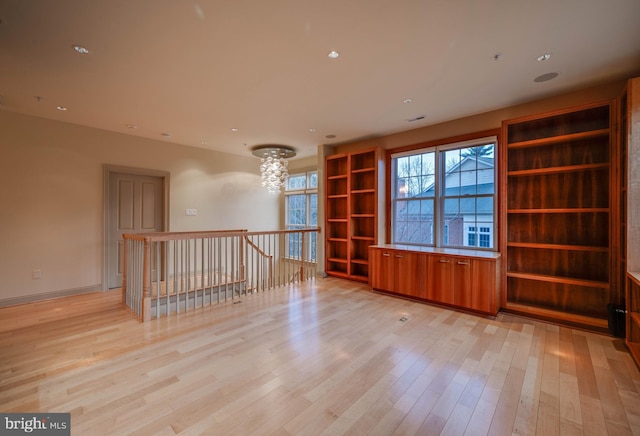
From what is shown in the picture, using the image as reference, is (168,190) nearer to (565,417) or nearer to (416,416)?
(416,416)

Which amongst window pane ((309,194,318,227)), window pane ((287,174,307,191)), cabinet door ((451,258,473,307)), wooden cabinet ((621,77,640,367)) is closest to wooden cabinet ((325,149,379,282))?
window pane ((309,194,318,227))

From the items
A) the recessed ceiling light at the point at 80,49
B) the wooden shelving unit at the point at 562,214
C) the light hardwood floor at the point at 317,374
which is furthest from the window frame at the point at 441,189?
the recessed ceiling light at the point at 80,49

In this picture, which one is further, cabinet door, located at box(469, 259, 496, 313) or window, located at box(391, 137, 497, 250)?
window, located at box(391, 137, 497, 250)

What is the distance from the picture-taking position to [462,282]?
3.51 metres

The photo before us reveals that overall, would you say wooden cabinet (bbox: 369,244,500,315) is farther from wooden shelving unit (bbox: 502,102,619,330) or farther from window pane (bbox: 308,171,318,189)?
window pane (bbox: 308,171,318,189)

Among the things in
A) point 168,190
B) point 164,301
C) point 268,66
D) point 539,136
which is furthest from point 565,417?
point 168,190

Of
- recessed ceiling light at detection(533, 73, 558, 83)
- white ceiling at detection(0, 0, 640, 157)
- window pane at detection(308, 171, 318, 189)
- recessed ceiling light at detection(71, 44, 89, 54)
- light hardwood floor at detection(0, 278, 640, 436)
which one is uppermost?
recessed ceiling light at detection(533, 73, 558, 83)

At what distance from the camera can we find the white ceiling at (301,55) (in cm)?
194

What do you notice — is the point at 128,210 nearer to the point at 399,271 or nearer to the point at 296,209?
the point at 296,209

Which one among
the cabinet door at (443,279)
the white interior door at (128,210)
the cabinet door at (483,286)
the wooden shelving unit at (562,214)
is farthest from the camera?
the white interior door at (128,210)

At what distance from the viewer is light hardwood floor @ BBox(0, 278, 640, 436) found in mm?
1651

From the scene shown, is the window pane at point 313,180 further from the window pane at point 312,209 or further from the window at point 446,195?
the window at point 446,195

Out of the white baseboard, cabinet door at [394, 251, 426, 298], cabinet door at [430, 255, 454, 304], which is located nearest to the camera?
cabinet door at [430, 255, 454, 304]

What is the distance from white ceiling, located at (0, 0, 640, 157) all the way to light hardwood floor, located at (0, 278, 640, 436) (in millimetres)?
2756
